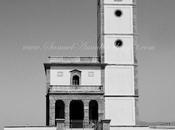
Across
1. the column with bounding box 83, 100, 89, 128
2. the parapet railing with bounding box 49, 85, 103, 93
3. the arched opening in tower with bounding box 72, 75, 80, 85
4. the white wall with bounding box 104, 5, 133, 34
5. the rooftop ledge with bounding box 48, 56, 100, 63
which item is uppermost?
the white wall with bounding box 104, 5, 133, 34

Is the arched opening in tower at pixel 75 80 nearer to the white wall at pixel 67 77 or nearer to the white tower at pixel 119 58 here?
the white wall at pixel 67 77

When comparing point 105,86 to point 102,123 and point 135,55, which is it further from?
point 102,123

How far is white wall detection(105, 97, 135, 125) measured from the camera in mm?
43875

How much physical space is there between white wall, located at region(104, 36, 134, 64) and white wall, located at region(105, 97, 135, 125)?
3801 millimetres

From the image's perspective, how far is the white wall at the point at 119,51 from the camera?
45406 millimetres

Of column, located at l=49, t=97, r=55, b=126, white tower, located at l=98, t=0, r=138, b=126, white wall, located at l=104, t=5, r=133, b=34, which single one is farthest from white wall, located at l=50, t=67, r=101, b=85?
white wall, located at l=104, t=5, r=133, b=34

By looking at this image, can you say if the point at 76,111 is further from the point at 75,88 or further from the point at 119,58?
the point at 119,58

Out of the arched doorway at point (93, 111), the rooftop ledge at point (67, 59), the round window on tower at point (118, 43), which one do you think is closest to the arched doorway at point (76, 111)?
the arched doorway at point (93, 111)

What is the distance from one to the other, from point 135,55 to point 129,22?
135 inches

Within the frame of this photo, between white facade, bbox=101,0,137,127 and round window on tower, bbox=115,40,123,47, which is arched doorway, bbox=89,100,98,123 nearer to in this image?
white facade, bbox=101,0,137,127

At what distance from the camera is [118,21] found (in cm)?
4609

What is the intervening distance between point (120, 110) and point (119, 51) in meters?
5.93

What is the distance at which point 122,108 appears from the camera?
44.2 meters

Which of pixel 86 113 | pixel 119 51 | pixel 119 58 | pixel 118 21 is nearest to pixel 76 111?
pixel 86 113
